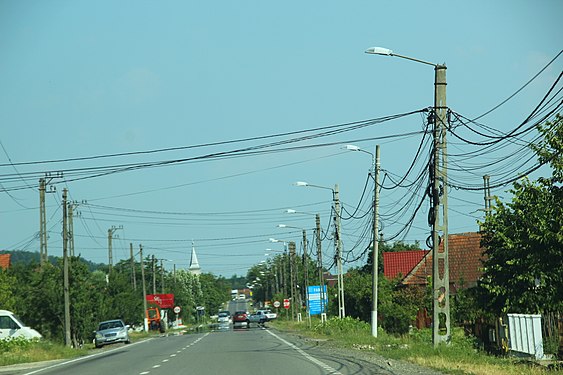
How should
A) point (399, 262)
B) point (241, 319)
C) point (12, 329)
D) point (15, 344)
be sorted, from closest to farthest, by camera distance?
point (15, 344), point (12, 329), point (241, 319), point (399, 262)

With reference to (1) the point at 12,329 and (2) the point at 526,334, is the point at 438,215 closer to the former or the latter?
(2) the point at 526,334

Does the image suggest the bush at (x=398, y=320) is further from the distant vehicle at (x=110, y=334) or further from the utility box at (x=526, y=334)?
the utility box at (x=526, y=334)

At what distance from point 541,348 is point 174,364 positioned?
1078cm

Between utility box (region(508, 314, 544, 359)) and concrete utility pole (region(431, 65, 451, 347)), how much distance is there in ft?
6.70

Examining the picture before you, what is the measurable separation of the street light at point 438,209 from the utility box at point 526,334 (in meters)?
2.05

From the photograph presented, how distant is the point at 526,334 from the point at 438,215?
4348 mm

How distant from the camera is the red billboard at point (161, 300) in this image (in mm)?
97688

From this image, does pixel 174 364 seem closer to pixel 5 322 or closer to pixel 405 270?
pixel 5 322

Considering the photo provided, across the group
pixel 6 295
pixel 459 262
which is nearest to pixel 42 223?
pixel 6 295

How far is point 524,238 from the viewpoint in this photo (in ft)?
85.9

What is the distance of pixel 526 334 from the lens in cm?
2528

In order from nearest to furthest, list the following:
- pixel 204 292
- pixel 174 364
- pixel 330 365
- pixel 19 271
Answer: pixel 330 365 < pixel 174 364 < pixel 19 271 < pixel 204 292

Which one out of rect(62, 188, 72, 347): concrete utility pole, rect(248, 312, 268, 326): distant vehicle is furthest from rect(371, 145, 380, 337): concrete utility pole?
rect(248, 312, 268, 326): distant vehicle

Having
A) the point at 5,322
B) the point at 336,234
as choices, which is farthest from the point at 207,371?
the point at 336,234
